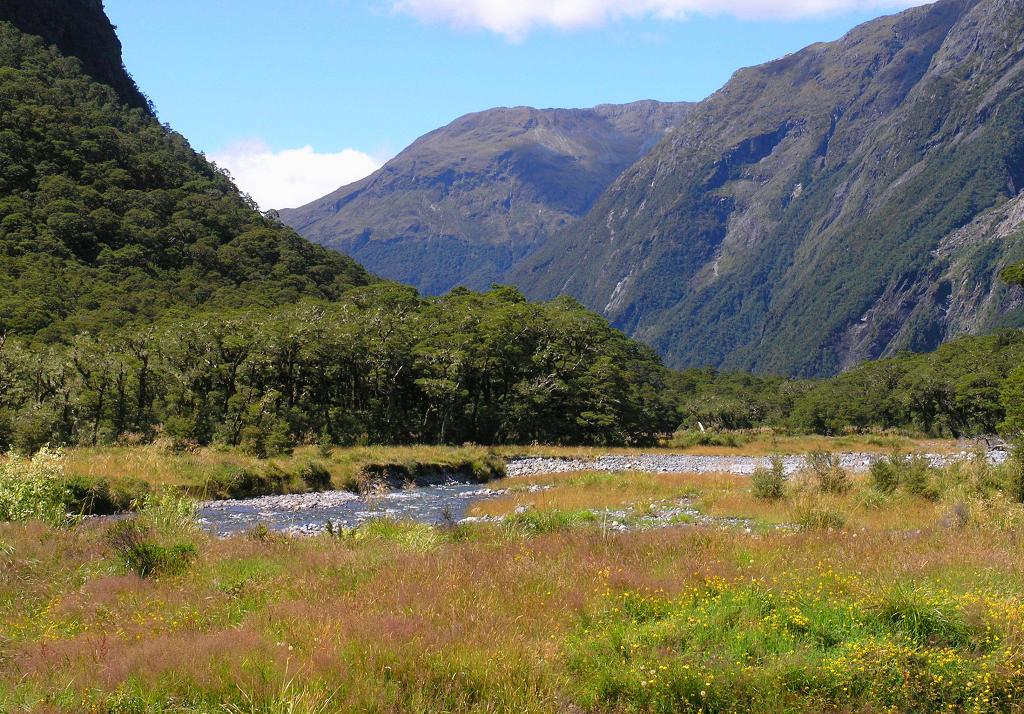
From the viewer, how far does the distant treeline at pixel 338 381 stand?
139 feet

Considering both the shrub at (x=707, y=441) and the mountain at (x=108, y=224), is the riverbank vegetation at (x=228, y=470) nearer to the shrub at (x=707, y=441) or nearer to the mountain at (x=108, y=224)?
the shrub at (x=707, y=441)

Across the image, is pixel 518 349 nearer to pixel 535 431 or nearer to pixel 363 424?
pixel 535 431

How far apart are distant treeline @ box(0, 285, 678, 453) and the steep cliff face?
107911 mm

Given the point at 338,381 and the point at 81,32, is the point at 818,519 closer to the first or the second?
the point at 338,381

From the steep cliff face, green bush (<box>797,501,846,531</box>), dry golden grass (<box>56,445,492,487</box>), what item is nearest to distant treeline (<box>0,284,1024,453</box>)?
dry golden grass (<box>56,445,492,487</box>)

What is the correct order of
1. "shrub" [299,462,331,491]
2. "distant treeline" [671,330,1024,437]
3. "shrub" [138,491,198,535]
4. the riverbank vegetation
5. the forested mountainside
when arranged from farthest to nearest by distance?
"distant treeline" [671,330,1024,437] → the forested mountainside → "shrub" [299,462,331,491] → the riverbank vegetation → "shrub" [138,491,198,535]

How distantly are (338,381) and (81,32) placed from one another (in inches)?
5337

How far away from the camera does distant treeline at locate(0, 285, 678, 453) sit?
42.4 metres

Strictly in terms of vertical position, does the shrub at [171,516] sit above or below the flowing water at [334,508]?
above

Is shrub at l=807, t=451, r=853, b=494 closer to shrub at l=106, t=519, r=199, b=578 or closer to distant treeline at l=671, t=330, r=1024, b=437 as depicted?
shrub at l=106, t=519, r=199, b=578

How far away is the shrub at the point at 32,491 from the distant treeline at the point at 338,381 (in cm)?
2201

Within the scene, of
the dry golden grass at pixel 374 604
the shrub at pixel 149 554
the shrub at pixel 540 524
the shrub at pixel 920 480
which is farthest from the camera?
the shrub at pixel 920 480

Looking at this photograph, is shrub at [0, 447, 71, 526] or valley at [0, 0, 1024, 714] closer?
valley at [0, 0, 1024, 714]

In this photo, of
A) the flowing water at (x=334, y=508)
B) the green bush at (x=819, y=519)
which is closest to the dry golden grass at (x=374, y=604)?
the green bush at (x=819, y=519)
